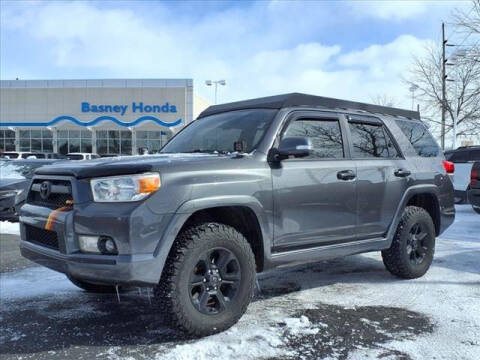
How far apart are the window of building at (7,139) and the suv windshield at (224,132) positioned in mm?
40998

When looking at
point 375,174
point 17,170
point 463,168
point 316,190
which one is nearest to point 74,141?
point 17,170

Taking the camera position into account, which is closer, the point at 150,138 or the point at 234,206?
the point at 234,206

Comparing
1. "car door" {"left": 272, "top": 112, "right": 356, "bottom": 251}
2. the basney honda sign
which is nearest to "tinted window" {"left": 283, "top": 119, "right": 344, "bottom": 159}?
"car door" {"left": 272, "top": 112, "right": 356, "bottom": 251}

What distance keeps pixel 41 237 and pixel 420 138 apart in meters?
4.34

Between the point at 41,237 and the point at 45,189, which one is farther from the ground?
the point at 45,189

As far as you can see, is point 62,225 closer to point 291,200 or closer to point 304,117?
point 291,200

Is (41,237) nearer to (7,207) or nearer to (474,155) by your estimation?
(7,207)

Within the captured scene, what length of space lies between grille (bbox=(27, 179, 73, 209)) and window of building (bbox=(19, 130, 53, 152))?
39475 mm

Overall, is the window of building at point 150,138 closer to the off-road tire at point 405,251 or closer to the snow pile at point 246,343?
the off-road tire at point 405,251

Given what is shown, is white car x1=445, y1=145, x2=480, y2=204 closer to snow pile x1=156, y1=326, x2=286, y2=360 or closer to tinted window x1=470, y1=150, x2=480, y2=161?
tinted window x1=470, y1=150, x2=480, y2=161

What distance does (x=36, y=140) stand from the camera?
135 ft

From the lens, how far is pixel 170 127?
38.0 m

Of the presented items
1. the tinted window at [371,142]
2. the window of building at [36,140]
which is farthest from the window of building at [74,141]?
the tinted window at [371,142]

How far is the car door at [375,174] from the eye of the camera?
186 inches
